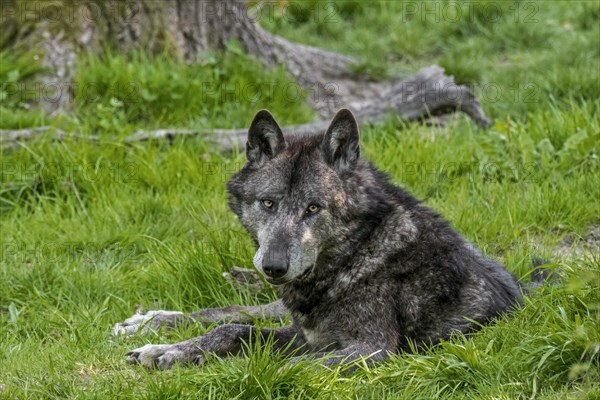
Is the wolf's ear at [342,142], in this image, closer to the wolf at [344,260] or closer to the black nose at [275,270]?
the wolf at [344,260]

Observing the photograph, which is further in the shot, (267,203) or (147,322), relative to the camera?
(147,322)

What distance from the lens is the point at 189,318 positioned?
5.97 m

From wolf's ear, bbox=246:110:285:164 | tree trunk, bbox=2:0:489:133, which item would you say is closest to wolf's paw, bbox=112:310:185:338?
wolf's ear, bbox=246:110:285:164

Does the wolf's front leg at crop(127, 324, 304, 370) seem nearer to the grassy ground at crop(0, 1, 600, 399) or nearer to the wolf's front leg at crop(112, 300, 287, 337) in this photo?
the grassy ground at crop(0, 1, 600, 399)

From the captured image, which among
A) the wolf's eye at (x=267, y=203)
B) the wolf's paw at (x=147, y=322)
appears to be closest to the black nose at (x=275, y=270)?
the wolf's eye at (x=267, y=203)

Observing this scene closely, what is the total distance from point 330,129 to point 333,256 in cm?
81

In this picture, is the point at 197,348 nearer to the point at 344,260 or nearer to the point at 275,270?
the point at 275,270

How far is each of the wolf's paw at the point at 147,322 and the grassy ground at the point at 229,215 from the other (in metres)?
0.11

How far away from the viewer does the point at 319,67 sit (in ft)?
35.4

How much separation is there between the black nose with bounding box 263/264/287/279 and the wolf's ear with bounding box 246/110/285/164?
0.91 m

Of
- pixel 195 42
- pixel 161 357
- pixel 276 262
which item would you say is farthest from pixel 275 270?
pixel 195 42

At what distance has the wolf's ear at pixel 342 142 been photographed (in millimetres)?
5465

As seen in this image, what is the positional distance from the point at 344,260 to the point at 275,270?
62 centimetres

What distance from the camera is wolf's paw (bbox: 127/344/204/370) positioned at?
516 cm
